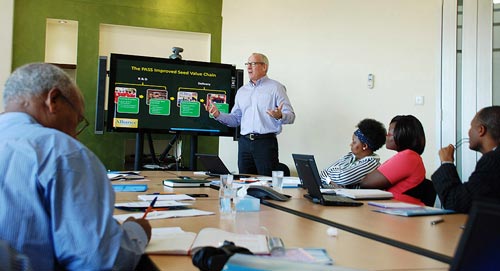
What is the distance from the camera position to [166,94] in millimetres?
5109

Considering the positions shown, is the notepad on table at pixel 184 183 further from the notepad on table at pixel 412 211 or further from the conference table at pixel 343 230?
the notepad on table at pixel 412 211

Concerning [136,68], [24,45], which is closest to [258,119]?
[136,68]

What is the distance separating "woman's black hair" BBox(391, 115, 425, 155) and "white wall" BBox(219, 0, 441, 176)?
176cm

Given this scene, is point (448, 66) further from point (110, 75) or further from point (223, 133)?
A: point (110, 75)

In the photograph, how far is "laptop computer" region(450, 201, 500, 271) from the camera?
64 centimetres

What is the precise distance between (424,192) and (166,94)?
3245mm

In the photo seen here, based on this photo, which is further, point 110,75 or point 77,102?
point 110,75

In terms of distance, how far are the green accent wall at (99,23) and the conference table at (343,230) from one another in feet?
11.7

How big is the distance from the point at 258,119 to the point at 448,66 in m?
1.82

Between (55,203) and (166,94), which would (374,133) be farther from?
(166,94)

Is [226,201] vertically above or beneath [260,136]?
beneath

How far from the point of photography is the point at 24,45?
532 cm

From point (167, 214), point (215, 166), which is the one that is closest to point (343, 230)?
point (167, 214)

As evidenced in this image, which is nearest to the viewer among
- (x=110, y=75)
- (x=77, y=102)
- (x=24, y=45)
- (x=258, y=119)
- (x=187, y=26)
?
(x=77, y=102)
